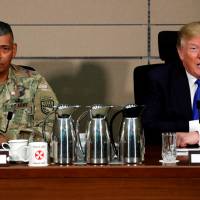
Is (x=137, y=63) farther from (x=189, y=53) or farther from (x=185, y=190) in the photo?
(x=185, y=190)

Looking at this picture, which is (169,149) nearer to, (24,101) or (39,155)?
(39,155)

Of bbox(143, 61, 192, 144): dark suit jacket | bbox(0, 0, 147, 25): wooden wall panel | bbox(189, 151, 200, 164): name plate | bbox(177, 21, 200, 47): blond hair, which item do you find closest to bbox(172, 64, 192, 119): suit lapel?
bbox(143, 61, 192, 144): dark suit jacket

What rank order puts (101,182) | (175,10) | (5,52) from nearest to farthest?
(101,182)
(5,52)
(175,10)

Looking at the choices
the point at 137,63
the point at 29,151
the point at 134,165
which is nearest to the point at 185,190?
the point at 134,165

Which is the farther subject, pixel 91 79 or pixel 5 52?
pixel 91 79

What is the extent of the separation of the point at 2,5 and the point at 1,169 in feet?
9.03

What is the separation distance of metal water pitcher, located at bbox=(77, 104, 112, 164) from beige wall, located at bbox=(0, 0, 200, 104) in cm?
246

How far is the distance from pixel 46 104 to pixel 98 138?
1.14 meters

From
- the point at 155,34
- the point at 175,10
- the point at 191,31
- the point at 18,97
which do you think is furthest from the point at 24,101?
the point at 175,10

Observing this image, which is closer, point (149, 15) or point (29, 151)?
point (29, 151)

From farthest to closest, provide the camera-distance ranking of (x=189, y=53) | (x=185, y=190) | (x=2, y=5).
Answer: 1. (x=2, y=5)
2. (x=189, y=53)
3. (x=185, y=190)

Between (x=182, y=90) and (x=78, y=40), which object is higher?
(x=78, y=40)

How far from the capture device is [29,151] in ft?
9.87

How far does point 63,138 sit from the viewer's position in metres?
3.04
